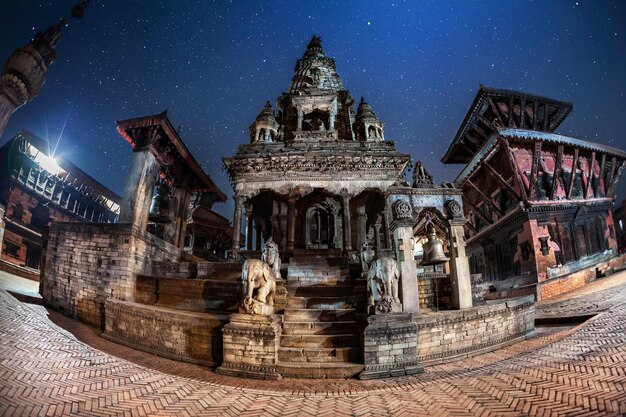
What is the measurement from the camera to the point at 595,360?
5230 mm

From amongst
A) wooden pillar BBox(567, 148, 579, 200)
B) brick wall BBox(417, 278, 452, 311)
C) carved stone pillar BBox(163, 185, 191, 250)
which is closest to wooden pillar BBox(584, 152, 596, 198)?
wooden pillar BBox(567, 148, 579, 200)

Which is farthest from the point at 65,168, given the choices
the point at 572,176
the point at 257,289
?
the point at 572,176

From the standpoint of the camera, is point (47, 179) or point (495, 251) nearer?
point (495, 251)

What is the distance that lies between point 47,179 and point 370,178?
95.1ft

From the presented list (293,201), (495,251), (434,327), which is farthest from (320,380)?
(495,251)

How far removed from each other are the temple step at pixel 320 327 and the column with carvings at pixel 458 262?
A: 3533 mm

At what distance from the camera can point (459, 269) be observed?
8.60 metres

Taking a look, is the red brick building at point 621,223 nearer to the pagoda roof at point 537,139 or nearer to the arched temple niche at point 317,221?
the pagoda roof at point 537,139

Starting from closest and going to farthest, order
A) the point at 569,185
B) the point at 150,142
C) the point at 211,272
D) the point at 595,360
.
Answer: the point at 595,360 < the point at 211,272 < the point at 150,142 < the point at 569,185

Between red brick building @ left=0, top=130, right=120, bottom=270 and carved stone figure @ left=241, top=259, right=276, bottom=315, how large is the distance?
24374 mm

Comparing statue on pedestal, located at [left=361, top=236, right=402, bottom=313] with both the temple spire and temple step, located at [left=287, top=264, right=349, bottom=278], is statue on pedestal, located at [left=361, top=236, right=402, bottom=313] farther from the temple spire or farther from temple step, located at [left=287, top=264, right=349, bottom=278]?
the temple spire

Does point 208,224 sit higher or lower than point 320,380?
higher

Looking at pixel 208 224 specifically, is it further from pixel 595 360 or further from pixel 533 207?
pixel 595 360

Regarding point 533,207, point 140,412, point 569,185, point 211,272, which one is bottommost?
Result: point 140,412
